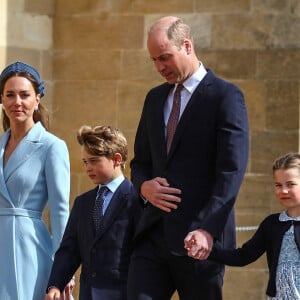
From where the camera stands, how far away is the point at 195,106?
17.6 ft

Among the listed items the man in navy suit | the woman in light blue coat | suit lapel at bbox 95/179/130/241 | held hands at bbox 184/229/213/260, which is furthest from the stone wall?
held hands at bbox 184/229/213/260

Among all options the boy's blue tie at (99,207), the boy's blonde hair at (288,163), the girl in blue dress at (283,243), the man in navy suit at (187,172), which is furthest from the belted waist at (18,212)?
the boy's blonde hair at (288,163)

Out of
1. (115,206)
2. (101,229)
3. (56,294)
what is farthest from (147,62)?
(56,294)

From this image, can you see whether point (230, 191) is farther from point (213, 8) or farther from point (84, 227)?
point (213, 8)

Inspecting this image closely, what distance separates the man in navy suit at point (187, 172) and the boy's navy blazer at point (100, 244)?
453 millimetres

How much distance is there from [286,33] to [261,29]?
0.62 feet

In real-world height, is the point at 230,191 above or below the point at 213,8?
below

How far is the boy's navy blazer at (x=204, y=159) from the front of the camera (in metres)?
5.25

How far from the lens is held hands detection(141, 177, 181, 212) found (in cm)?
530

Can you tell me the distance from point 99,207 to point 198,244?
108 cm

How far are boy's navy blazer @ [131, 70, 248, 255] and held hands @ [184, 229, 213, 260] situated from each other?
0.08m

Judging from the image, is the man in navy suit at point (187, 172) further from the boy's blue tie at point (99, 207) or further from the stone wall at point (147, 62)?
the stone wall at point (147, 62)

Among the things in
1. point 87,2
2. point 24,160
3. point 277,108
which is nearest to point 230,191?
point 24,160

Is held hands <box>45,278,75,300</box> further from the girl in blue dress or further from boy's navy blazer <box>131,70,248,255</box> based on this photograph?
the girl in blue dress
